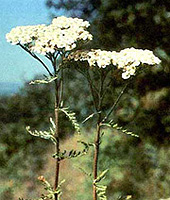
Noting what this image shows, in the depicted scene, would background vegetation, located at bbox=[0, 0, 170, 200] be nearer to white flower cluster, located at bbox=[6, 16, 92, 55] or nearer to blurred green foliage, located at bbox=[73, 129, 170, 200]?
blurred green foliage, located at bbox=[73, 129, 170, 200]

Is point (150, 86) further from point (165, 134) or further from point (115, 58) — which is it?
point (115, 58)

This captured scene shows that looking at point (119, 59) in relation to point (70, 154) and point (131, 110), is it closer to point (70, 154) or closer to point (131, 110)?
point (70, 154)

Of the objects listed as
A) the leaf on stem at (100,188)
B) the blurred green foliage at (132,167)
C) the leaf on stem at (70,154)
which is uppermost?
the blurred green foliage at (132,167)

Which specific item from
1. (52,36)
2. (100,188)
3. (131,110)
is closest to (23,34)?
(52,36)

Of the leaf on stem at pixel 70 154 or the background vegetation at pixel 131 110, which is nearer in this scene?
the leaf on stem at pixel 70 154

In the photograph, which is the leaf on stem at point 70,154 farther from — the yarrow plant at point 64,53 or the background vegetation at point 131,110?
the background vegetation at point 131,110

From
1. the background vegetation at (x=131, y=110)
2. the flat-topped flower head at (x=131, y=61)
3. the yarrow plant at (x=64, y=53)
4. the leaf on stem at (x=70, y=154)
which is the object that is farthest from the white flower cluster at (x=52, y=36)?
the background vegetation at (x=131, y=110)

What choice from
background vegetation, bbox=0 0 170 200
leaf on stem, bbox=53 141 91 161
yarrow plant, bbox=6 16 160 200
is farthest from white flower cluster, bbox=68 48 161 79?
background vegetation, bbox=0 0 170 200

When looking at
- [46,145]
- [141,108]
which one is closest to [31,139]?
[46,145]
